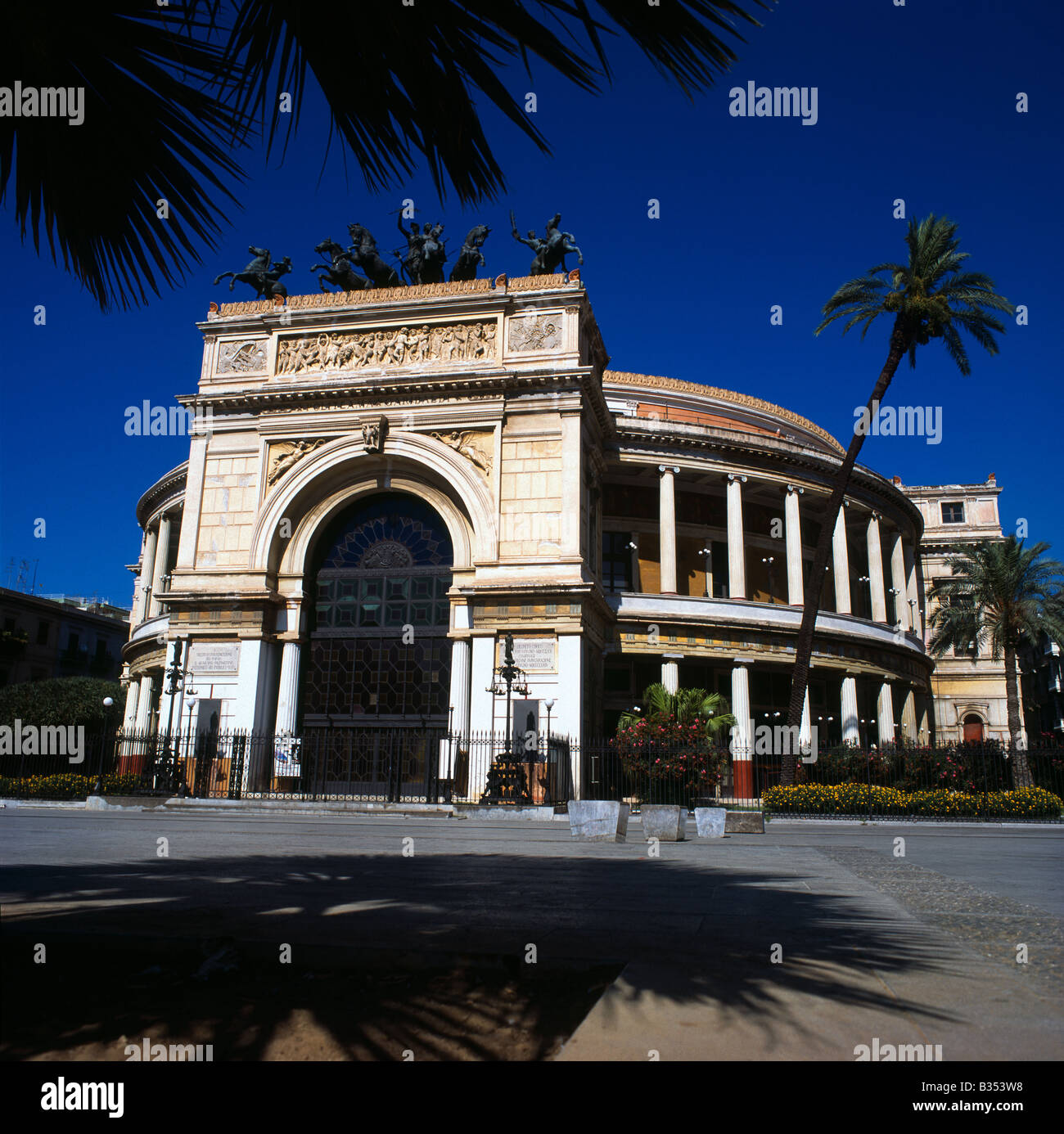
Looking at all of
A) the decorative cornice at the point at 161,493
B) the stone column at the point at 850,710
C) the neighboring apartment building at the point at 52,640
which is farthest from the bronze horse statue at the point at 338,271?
the neighboring apartment building at the point at 52,640

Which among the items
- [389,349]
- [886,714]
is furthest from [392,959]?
[886,714]

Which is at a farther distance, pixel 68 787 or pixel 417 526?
pixel 417 526

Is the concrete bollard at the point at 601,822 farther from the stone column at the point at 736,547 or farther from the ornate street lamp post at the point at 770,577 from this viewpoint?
the ornate street lamp post at the point at 770,577

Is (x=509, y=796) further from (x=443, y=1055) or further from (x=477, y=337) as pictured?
(x=443, y=1055)

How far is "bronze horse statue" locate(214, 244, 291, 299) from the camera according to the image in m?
31.0

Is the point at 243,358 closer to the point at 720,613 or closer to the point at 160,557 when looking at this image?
the point at 160,557

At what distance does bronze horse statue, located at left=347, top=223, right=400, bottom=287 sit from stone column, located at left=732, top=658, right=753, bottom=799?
1809 cm

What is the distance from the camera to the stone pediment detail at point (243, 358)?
98.7ft

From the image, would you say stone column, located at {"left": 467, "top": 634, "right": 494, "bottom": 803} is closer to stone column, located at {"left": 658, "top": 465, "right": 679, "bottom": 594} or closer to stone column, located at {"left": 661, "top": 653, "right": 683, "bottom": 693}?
stone column, located at {"left": 661, "top": 653, "right": 683, "bottom": 693}

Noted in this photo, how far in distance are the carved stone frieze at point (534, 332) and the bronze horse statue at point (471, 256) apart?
302cm

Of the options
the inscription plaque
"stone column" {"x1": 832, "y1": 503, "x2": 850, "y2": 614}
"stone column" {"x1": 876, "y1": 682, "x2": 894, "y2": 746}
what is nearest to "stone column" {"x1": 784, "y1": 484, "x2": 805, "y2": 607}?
"stone column" {"x1": 832, "y1": 503, "x2": 850, "y2": 614}

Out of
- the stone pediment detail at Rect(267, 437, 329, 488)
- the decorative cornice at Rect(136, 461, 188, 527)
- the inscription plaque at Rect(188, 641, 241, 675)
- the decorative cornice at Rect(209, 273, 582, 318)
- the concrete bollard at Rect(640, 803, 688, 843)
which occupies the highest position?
the decorative cornice at Rect(209, 273, 582, 318)

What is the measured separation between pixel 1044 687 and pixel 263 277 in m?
62.8

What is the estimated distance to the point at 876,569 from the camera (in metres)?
39.2
